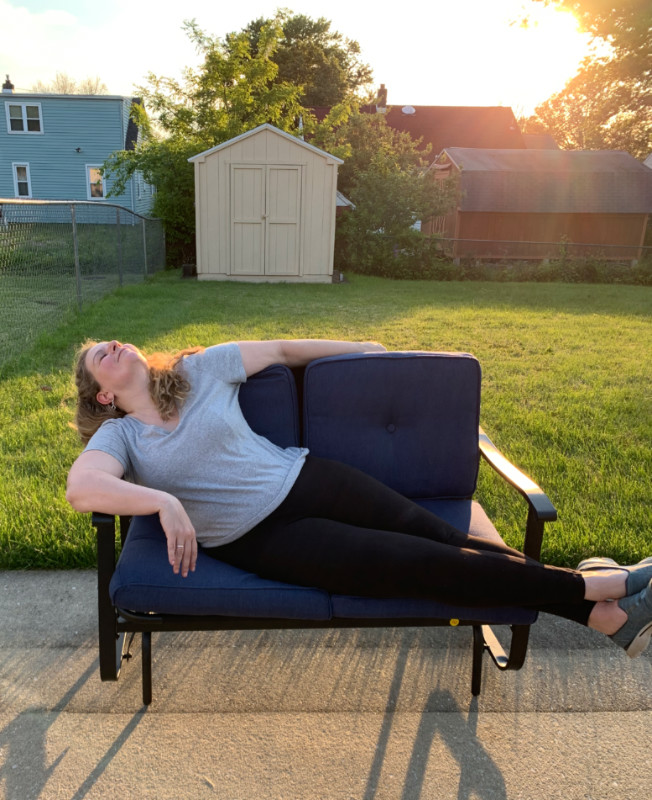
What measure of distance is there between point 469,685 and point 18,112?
101ft

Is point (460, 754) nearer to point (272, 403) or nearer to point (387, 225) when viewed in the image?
point (272, 403)

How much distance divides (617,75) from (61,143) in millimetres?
21826

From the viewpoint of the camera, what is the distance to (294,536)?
224 centimetres

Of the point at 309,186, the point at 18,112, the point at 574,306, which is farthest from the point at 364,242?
the point at 18,112

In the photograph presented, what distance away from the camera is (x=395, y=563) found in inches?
83.5

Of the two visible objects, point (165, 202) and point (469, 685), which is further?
point (165, 202)

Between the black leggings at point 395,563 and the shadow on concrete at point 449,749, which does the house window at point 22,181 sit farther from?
the shadow on concrete at point 449,749

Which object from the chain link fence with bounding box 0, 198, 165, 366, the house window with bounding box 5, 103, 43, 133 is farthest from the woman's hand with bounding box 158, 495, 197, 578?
the house window with bounding box 5, 103, 43, 133

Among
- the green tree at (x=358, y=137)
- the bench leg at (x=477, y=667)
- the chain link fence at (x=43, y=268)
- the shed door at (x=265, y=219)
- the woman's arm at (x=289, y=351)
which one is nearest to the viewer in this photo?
the bench leg at (x=477, y=667)

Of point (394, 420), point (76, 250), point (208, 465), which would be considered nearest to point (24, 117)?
point (76, 250)

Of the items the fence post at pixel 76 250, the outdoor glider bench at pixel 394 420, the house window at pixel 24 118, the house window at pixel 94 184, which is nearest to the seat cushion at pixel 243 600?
the outdoor glider bench at pixel 394 420

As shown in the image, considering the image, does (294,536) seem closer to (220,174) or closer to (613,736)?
(613,736)

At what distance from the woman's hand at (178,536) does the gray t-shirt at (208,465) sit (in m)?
0.20

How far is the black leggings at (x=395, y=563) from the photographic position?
2105 millimetres
